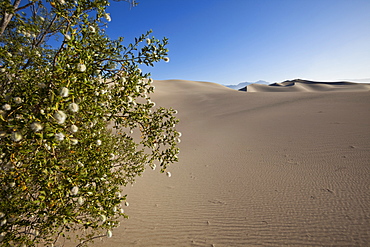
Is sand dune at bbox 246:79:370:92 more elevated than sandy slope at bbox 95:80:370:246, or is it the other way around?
sand dune at bbox 246:79:370:92

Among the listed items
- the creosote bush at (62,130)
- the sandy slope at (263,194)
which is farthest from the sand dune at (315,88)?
the creosote bush at (62,130)

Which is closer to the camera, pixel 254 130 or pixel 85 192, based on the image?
pixel 85 192

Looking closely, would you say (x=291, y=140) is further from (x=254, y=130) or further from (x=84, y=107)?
(x=84, y=107)

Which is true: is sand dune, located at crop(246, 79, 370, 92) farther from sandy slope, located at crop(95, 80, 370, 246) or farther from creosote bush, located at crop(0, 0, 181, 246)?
creosote bush, located at crop(0, 0, 181, 246)

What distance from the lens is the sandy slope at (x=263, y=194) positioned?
353 cm

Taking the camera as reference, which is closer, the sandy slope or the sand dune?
the sandy slope

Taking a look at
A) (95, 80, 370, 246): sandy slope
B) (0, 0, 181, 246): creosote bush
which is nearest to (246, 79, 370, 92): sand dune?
(95, 80, 370, 246): sandy slope

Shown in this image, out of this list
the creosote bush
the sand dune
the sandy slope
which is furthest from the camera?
the sand dune

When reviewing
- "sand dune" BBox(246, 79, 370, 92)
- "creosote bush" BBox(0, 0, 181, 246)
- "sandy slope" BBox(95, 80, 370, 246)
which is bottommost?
"sandy slope" BBox(95, 80, 370, 246)

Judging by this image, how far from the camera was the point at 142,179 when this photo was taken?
6.32 metres

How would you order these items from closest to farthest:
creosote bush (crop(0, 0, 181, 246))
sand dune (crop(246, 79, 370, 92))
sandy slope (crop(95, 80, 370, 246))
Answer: creosote bush (crop(0, 0, 181, 246))
sandy slope (crop(95, 80, 370, 246))
sand dune (crop(246, 79, 370, 92))

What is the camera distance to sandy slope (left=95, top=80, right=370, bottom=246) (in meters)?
3.53

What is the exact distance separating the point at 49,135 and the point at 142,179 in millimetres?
5370

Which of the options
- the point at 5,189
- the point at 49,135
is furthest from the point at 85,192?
the point at 5,189
